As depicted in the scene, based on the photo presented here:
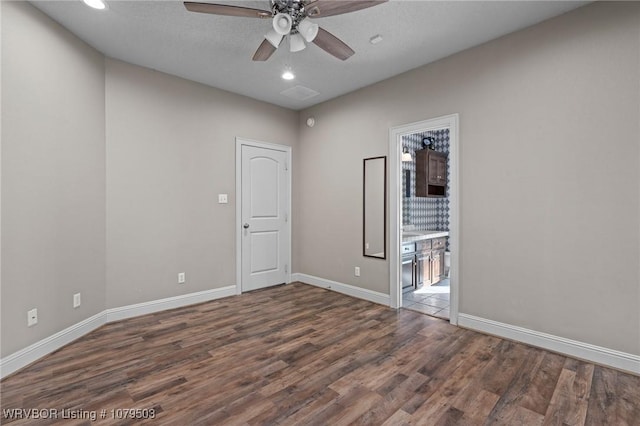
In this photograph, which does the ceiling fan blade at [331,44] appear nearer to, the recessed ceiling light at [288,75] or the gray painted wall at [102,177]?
the recessed ceiling light at [288,75]

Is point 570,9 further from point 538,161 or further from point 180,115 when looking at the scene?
point 180,115

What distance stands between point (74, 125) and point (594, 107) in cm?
451

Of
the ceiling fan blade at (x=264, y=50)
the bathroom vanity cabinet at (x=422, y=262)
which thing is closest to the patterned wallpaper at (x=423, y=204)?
the bathroom vanity cabinet at (x=422, y=262)

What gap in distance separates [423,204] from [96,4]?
5.30 meters

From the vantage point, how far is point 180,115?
387 centimetres

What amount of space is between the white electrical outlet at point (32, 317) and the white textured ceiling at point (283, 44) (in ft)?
8.01

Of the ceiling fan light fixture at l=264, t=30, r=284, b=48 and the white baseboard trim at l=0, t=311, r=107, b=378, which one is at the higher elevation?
the ceiling fan light fixture at l=264, t=30, r=284, b=48

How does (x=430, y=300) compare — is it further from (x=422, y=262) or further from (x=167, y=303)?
(x=167, y=303)

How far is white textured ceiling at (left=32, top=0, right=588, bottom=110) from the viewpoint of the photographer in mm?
2521

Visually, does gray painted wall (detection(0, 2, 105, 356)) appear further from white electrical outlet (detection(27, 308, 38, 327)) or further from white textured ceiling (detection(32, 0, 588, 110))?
white textured ceiling (detection(32, 0, 588, 110))

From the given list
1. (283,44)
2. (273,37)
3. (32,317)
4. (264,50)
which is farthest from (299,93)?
(32,317)

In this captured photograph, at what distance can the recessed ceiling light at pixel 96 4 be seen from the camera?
2.41 m

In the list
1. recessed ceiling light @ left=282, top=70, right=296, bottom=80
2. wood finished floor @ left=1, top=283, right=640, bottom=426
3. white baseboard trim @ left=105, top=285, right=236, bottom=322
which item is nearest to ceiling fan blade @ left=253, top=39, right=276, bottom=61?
recessed ceiling light @ left=282, top=70, right=296, bottom=80

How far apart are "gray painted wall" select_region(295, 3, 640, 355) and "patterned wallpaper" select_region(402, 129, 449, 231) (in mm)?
1785
